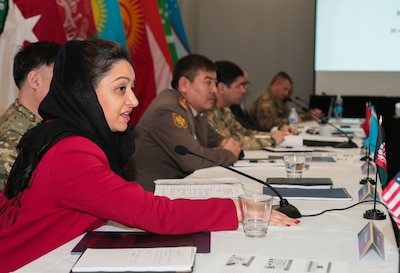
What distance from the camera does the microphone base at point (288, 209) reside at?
189 cm

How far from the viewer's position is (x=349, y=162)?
10.5ft

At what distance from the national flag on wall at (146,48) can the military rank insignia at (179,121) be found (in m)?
1.49

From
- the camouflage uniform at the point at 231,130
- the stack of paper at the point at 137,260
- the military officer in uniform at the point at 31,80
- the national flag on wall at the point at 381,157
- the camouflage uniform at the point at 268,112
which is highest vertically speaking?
the military officer in uniform at the point at 31,80

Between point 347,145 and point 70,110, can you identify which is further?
point 347,145

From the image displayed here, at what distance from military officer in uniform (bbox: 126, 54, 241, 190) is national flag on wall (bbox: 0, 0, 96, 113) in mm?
737

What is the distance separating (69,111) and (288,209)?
0.71m

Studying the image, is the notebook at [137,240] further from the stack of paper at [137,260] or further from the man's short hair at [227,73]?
the man's short hair at [227,73]

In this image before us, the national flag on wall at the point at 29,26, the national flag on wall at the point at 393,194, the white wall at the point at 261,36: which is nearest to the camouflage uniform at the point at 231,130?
the national flag on wall at the point at 29,26

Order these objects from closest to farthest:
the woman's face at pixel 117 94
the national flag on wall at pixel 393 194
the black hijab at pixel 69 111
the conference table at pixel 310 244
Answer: the national flag on wall at pixel 393 194 < the conference table at pixel 310 244 < the black hijab at pixel 69 111 < the woman's face at pixel 117 94

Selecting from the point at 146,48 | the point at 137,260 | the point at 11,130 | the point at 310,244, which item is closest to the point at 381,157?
the point at 310,244

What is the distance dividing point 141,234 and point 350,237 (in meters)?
0.55

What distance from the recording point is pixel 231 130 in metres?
4.97

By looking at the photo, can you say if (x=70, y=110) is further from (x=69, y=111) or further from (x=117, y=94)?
(x=117, y=94)

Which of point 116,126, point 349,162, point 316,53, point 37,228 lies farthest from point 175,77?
point 316,53
